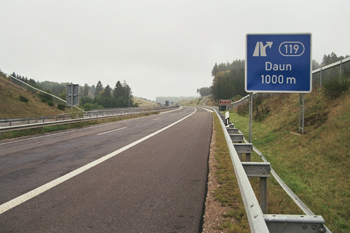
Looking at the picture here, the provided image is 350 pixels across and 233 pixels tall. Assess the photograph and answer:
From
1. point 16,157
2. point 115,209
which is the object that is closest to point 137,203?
point 115,209

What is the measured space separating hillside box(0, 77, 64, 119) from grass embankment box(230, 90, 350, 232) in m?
50.3

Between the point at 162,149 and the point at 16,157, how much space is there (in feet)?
15.4

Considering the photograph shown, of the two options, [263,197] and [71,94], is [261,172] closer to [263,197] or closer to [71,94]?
[263,197]

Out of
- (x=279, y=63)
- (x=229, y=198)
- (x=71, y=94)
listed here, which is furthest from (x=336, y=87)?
(x=71, y=94)

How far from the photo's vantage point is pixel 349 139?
21.1ft

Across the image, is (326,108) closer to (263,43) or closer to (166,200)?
(263,43)

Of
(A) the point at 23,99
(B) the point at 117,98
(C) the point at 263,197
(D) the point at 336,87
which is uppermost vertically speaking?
(B) the point at 117,98

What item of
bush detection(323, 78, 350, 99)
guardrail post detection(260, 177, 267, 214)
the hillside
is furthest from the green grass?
the hillside

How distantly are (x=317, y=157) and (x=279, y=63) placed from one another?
3.67 metres

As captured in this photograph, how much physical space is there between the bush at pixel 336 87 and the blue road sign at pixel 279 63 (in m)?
5.99

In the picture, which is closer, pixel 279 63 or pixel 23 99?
pixel 279 63

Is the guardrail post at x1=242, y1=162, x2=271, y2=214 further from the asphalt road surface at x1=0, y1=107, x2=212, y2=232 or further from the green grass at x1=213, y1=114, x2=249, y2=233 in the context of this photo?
the asphalt road surface at x1=0, y1=107, x2=212, y2=232

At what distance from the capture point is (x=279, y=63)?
16.3ft

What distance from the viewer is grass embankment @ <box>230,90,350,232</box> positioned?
183 inches
